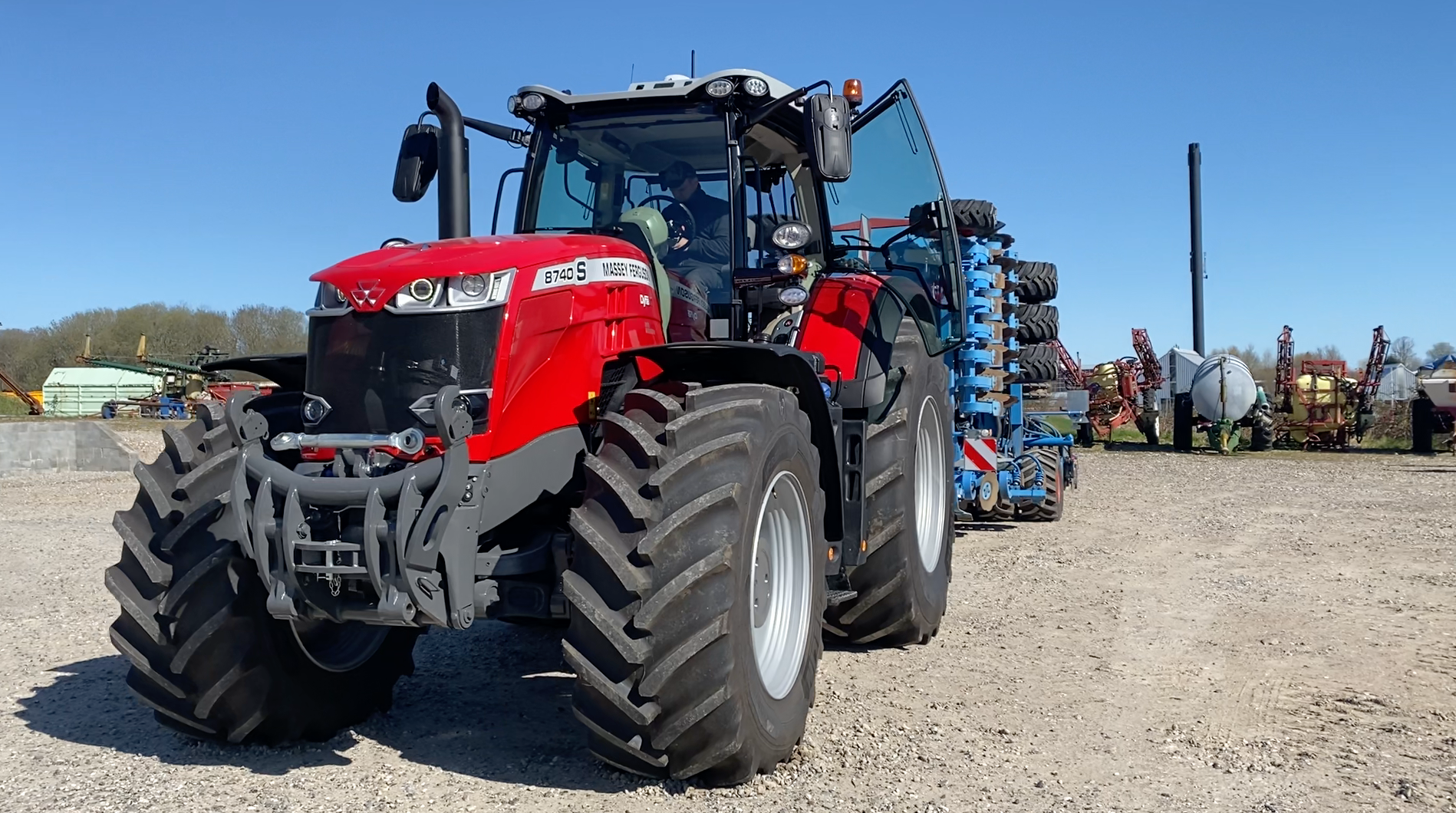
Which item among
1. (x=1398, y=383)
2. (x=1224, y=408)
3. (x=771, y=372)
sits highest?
(x=771, y=372)

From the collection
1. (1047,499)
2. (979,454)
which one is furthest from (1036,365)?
(979,454)

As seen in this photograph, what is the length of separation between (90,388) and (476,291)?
53.1 meters

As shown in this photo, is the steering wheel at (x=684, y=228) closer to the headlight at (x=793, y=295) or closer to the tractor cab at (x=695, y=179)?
the tractor cab at (x=695, y=179)

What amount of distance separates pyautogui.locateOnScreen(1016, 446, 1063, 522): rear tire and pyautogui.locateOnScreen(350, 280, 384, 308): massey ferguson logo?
8927mm

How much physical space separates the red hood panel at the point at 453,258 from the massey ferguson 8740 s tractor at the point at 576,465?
0.06ft

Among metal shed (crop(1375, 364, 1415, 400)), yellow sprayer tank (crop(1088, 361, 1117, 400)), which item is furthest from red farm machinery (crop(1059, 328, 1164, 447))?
metal shed (crop(1375, 364, 1415, 400))

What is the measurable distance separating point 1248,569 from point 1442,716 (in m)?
4.17

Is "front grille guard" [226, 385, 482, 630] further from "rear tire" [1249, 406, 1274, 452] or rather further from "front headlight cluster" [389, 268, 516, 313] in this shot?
"rear tire" [1249, 406, 1274, 452]

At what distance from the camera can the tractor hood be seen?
4086mm

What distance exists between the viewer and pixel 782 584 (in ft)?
14.8

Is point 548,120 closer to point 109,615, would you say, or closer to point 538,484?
point 538,484

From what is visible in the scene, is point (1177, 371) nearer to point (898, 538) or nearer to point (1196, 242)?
point (1196, 242)

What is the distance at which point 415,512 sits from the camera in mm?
3584

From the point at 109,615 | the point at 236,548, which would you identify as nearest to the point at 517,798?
the point at 236,548
